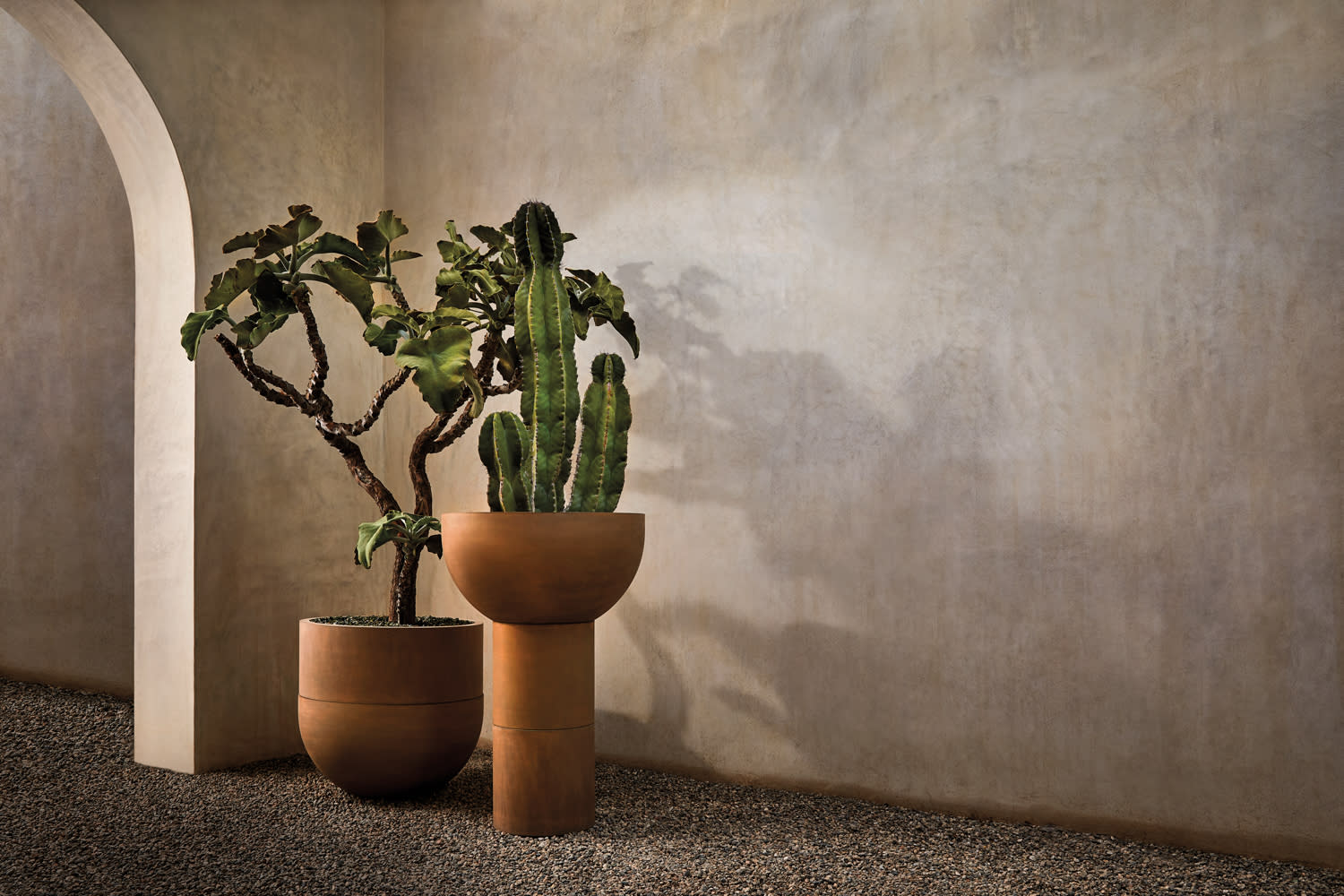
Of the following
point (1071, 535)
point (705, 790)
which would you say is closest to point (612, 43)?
point (1071, 535)

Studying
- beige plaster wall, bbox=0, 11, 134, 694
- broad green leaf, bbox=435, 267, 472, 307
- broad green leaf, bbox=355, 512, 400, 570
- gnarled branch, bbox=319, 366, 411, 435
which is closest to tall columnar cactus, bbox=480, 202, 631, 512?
broad green leaf, bbox=435, 267, 472, 307

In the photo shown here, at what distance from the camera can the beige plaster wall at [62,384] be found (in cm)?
358

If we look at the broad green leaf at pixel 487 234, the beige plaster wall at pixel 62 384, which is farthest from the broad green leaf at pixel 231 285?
the beige plaster wall at pixel 62 384

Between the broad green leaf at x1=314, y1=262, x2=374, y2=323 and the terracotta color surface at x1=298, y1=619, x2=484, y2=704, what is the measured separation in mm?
785

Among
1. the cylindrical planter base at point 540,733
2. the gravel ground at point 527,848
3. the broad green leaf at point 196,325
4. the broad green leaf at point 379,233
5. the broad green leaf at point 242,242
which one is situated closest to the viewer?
the gravel ground at point 527,848

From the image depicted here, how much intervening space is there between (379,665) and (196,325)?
92cm

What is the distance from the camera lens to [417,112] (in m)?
3.27

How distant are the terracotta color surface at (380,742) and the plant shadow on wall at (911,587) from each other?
56 centimetres

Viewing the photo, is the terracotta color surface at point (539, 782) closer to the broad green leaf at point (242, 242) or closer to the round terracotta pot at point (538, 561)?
the round terracotta pot at point (538, 561)

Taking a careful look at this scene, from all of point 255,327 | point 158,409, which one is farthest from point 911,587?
point 158,409

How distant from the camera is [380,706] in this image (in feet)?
7.89

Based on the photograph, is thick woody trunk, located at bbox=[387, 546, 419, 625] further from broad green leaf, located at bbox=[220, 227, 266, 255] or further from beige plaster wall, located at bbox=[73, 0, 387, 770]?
broad green leaf, located at bbox=[220, 227, 266, 255]

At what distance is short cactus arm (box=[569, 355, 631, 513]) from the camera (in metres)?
2.28

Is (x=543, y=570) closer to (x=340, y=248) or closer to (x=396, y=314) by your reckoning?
(x=396, y=314)
